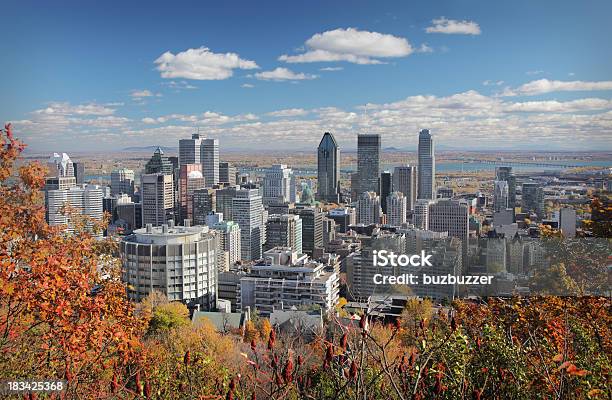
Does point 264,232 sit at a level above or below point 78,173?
below

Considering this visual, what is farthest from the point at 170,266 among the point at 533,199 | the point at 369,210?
the point at 369,210

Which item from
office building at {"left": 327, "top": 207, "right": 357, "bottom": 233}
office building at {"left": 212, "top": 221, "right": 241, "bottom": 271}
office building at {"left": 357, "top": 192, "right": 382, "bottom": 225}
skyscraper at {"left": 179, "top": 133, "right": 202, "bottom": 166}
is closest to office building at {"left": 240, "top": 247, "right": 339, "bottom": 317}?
office building at {"left": 212, "top": 221, "right": 241, "bottom": 271}

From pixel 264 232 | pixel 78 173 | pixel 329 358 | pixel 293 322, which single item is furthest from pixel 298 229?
pixel 329 358

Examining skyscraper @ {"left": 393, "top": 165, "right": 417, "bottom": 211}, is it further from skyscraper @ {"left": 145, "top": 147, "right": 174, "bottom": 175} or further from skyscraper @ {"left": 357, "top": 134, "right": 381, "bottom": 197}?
skyscraper @ {"left": 145, "top": 147, "right": 174, "bottom": 175}

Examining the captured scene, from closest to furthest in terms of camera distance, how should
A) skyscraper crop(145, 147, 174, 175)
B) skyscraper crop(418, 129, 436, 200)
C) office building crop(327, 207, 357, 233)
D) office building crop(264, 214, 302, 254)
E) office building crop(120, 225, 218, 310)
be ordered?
office building crop(120, 225, 218, 310), office building crop(264, 214, 302, 254), office building crop(327, 207, 357, 233), skyscraper crop(418, 129, 436, 200), skyscraper crop(145, 147, 174, 175)

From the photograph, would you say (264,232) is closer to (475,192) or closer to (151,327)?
(475,192)

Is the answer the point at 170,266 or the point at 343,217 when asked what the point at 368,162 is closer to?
the point at 343,217
